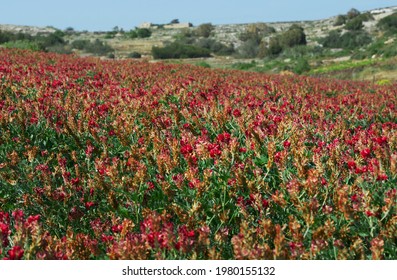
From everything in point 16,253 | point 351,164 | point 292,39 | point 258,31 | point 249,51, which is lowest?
point 249,51

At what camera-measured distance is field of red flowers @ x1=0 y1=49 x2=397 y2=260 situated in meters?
2.82

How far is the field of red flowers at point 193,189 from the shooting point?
2820 millimetres

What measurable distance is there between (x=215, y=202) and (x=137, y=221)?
0.60 meters

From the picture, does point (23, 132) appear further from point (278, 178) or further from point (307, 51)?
point (307, 51)

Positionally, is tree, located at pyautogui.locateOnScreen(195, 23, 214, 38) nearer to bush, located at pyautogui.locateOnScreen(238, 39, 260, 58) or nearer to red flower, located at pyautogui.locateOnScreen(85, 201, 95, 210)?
bush, located at pyautogui.locateOnScreen(238, 39, 260, 58)

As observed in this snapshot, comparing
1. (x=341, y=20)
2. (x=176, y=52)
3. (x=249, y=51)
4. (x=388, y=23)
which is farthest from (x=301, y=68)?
(x=341, y=20)

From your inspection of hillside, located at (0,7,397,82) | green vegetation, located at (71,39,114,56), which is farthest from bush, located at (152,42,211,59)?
green vegetation, located at (71,39,114,56)

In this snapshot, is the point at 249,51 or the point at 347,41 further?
the point at 249,51

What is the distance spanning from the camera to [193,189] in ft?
12.2

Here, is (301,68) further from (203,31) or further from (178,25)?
(178,25)

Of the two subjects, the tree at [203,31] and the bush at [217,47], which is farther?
the tree at [203,31]

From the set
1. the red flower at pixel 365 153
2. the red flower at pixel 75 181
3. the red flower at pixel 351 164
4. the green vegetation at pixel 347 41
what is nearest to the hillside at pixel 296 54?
the green vegetation at pixel 347 41

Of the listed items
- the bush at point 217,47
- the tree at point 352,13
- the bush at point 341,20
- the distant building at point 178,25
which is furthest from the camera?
the distant building at point 178,25

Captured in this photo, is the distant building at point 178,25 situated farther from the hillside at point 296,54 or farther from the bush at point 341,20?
the bush at point 341,20
